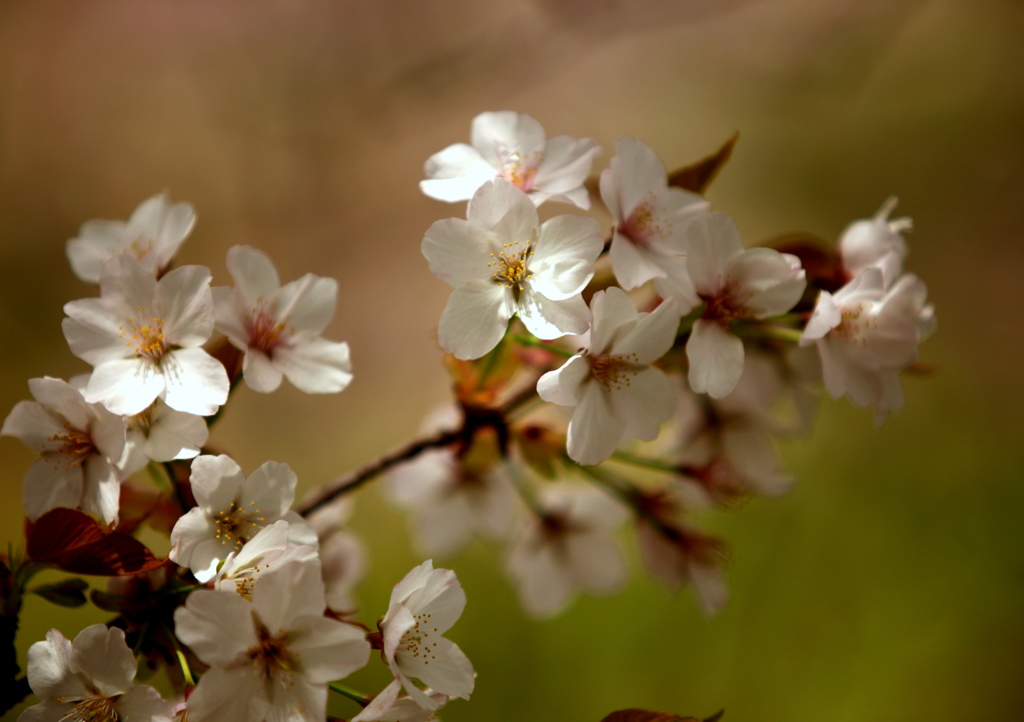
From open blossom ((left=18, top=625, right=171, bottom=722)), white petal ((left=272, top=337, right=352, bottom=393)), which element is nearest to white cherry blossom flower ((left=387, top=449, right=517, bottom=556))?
white petal ((left=272, top=337, right=352, bottom=393))

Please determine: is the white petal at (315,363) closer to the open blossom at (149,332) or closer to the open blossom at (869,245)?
the open blossom at (149,332)

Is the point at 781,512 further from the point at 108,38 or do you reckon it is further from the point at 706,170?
the point at 108,38

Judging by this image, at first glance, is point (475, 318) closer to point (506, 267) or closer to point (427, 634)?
point (506, 267)

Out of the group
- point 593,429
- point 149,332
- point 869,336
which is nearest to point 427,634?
point 593,429

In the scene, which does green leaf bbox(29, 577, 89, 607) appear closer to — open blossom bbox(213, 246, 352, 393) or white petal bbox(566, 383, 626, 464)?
open blossom bbox(213, 246, 352, 393)

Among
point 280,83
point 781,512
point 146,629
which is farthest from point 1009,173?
point 280,83

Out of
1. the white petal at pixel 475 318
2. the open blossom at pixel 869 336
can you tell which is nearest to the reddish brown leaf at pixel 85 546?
the white petal at pixel 475 318
